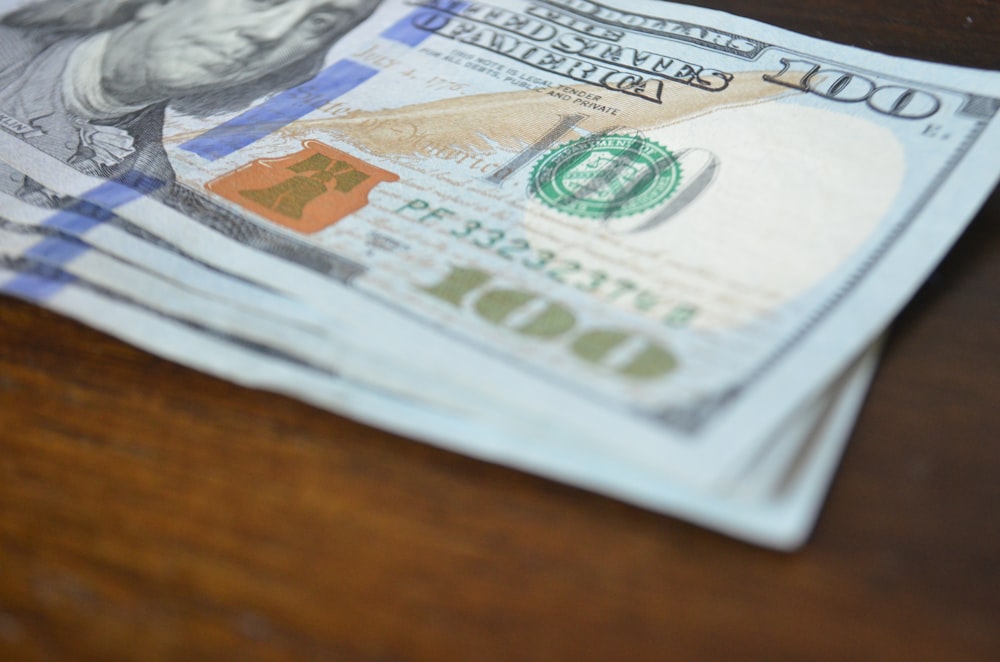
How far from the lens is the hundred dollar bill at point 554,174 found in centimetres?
29

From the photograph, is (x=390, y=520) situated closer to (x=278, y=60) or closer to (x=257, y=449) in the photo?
(x=257, y=449)

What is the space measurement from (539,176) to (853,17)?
0.25 m

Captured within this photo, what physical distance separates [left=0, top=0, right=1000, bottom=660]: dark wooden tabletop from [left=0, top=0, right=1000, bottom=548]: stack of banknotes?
0.5 inches

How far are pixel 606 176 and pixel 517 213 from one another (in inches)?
1.9

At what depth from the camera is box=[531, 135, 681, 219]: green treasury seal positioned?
0.36 m

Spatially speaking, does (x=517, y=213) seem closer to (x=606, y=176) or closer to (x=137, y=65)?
(x=606, y=176)

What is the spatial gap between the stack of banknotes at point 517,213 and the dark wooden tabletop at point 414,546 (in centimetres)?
1

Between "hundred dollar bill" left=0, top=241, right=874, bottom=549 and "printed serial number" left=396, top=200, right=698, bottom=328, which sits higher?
"printed serial number" left=396, top=200, right=698, bottom=328

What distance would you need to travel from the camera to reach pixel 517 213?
0.36 m

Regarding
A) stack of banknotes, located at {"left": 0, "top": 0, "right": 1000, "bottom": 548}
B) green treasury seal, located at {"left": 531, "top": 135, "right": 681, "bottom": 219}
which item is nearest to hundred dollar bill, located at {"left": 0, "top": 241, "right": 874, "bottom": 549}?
stack of banknotes, located at {"left": 0, "top": 0, "right": 1000, "bottom": 548}

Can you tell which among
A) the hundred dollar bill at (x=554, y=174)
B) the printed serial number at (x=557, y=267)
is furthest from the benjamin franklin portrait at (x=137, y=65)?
the printed serial number at (x=557, y=267)

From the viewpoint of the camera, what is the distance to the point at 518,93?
438 millimetres

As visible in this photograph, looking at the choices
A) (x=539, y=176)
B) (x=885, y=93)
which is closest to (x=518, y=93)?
(x=539, y=176)

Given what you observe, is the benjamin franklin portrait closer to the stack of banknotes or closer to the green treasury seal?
the stack of banknotes
